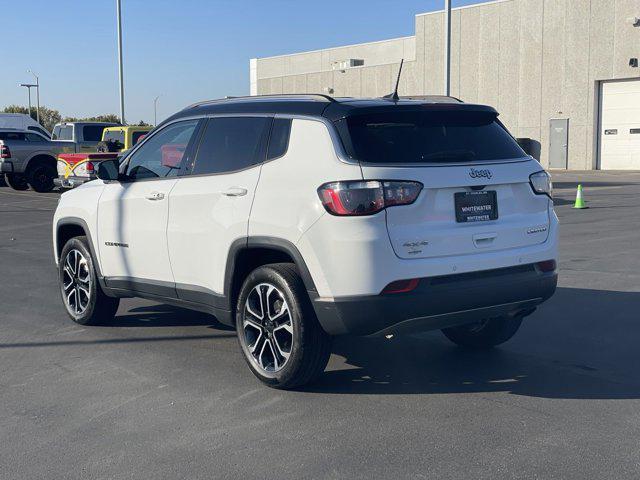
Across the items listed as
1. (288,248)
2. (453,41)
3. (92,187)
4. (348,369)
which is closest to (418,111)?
(288,248)

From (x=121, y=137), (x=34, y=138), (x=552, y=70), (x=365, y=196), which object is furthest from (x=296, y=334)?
(x=552, y=70)

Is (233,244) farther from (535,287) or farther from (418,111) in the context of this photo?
(535,287)

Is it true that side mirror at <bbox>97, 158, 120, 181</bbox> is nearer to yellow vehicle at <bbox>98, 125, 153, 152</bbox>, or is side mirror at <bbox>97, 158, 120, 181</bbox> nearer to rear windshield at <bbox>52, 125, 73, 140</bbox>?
yellow vehicle at <bbox>98, 125, 153, 152</bbox>

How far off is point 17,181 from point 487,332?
78.2 ft

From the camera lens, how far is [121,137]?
82.6 feet

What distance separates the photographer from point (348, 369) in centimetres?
607

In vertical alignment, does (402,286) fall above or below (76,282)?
above

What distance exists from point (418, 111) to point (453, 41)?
1717 inches

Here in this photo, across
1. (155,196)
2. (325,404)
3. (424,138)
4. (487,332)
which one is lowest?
(325,404)

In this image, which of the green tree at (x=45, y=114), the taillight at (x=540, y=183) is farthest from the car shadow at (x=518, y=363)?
the green tree at (x=45, y=114)

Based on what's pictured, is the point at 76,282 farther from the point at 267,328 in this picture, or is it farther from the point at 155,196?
the point at 267,328

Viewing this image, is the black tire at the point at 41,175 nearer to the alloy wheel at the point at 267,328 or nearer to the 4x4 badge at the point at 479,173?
the alloy wheel at the point at 267,328

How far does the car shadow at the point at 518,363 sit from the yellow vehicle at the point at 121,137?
17.1 metres

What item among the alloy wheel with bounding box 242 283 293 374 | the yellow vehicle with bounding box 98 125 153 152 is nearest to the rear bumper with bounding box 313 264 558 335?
the alloy wheel with bounding box 242 283 293 374
